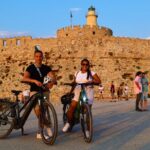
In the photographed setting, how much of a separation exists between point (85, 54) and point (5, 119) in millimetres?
28446

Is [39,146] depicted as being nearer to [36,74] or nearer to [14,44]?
[36,74]

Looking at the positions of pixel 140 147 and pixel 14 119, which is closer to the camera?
pixel 140 147

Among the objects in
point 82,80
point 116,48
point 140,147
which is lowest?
point 140,147

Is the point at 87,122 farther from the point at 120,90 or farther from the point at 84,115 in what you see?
the point at 120,90

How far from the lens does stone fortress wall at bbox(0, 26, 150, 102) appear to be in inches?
1412

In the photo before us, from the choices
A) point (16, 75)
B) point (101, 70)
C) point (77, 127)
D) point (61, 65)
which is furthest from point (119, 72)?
point (77, 127)

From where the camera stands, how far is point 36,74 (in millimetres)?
7457

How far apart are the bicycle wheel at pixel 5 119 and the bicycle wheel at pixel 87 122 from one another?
123cm

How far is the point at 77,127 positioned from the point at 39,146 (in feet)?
7.62

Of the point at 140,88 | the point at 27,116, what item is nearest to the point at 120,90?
the point at 140,88

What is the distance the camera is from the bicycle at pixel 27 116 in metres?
6.91

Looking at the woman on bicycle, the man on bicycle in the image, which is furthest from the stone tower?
the man on bicycle

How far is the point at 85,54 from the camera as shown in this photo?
35.9m

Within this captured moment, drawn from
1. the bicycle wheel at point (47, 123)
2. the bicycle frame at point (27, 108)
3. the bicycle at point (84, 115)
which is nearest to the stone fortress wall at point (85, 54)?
the bicycle at point (84, 115)
